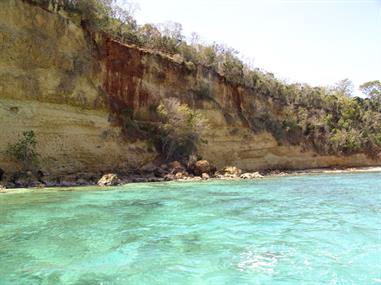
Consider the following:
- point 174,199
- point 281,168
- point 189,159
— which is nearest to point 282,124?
point 281,168

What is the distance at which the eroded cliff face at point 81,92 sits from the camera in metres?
25.0

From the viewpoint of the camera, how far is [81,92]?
93.5 ft

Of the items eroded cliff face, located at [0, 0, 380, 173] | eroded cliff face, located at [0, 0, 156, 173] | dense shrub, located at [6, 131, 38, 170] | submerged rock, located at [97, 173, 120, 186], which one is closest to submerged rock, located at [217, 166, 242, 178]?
eroded cliff face, located at [0, 0, 380, 173]

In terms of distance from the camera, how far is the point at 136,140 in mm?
32094

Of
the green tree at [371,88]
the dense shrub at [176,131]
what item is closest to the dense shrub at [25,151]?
the dense shrub at [176,131]

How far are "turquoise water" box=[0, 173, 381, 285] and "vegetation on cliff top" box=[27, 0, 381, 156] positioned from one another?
19258mm

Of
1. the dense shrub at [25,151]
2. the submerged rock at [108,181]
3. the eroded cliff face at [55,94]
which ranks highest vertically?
the eroded cliff face at [55,94]

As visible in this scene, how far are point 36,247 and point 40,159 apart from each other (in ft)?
56.5

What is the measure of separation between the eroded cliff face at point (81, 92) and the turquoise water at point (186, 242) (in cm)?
988

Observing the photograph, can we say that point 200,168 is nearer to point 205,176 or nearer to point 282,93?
point 205,176

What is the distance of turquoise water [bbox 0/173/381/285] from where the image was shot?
7.37 m

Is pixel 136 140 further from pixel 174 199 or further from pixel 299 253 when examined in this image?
pixel 299 253

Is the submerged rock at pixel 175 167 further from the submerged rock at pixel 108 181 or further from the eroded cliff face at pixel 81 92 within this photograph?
the submerged rock at pixel 108 181

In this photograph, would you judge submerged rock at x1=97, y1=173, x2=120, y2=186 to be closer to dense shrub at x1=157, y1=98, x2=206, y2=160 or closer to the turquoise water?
the turquoise water
